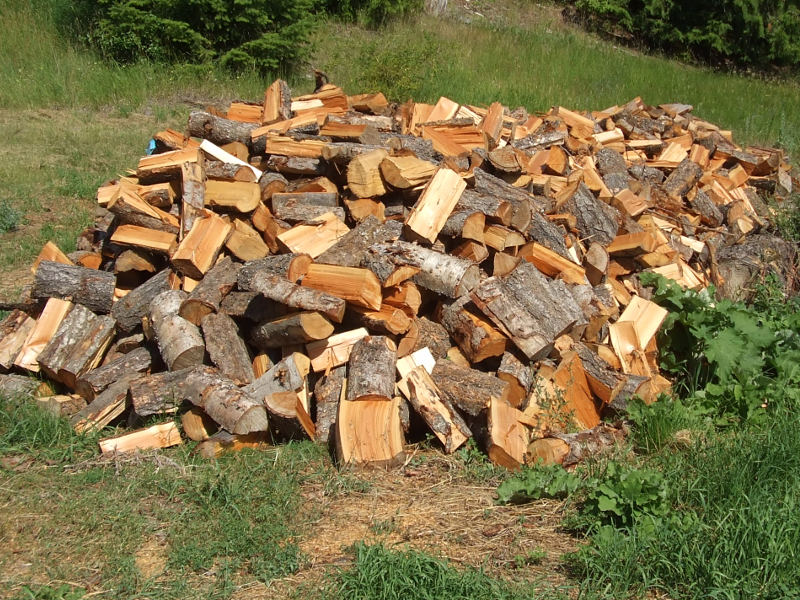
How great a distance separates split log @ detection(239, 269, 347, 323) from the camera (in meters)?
4.14

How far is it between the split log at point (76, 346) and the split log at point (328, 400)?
4.73ft

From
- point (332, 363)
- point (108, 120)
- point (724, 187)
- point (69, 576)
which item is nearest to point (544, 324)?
point (332, 363)

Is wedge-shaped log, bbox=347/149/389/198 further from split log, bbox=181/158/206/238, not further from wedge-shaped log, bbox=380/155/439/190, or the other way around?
split log, bbox=181/158/206/238

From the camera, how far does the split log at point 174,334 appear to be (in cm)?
439

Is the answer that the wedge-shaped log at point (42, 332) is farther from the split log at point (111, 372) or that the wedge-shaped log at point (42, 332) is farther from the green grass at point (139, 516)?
the green grass at point (139, 516)

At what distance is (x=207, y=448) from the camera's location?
393cm

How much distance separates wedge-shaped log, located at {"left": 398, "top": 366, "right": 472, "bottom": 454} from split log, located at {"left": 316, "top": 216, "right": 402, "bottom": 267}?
84 cm

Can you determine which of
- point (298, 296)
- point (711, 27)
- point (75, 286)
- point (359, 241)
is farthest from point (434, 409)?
point (711, 27)

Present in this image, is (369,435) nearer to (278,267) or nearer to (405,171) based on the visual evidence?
(278,267)

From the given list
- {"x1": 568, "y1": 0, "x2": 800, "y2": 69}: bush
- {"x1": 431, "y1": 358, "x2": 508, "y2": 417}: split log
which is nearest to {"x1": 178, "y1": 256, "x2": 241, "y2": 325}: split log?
{"x1": 431, "y1": 358, "x2": 508, "y2": 417}: split log

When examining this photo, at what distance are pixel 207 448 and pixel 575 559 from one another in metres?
Answer: 1.91

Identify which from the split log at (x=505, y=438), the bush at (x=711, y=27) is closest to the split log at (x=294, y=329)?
the split log at (x=505, y=438)

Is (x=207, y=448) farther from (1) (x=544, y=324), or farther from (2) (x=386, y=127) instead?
(2) (x=386, y=127)

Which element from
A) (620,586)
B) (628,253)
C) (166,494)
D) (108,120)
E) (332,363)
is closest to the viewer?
(620,586)
